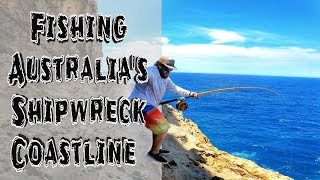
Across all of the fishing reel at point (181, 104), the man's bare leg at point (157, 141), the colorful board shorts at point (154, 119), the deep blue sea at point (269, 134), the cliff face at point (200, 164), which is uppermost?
the fishing reel at point (181, 104)

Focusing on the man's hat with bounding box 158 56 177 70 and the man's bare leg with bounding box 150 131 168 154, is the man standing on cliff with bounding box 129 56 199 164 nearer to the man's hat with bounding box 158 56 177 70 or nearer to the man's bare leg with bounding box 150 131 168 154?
the man's hat with bounding box 158 56 177 70

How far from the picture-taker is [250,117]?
10088 centimetres

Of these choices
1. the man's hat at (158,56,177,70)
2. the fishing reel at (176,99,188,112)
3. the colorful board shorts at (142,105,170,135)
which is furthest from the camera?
the fishing reel at (176,99,188,112)

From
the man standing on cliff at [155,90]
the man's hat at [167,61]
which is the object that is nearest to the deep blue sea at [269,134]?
the man standing on cliff at [155,90]

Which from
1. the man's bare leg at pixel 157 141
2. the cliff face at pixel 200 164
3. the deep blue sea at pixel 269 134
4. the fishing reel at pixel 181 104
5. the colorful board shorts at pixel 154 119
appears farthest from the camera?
the deep blue sea at pixel 269 134

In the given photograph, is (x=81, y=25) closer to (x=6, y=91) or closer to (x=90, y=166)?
(x=90, y=166)

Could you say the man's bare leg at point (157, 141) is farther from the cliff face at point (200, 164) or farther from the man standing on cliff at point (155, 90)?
the cliff face at point (200, 164)

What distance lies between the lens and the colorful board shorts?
7.98 meters

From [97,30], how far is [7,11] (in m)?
22.4

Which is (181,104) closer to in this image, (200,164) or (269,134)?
(200,164)

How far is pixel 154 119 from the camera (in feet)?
26.5

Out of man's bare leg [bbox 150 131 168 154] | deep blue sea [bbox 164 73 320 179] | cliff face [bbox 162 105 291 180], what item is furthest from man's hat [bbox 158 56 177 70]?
deep blue sea [bbox 164 73 320 179]

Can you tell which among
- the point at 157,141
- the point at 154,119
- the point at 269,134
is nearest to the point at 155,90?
the point at 154,119

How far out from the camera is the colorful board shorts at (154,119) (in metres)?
7.98
